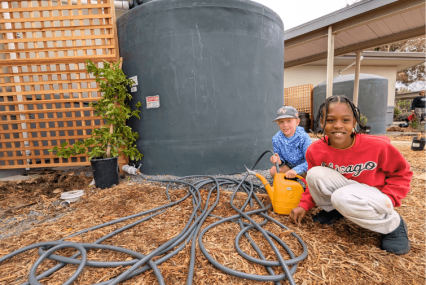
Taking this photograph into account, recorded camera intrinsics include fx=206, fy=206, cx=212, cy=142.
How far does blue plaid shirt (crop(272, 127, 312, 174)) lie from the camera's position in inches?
88.0

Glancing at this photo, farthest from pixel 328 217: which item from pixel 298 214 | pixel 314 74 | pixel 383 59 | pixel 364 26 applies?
pixel 383 59

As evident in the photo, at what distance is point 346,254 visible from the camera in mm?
1295

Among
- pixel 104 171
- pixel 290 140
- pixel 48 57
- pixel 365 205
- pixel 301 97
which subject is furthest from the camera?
pixel 301 97

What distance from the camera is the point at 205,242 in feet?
4.69

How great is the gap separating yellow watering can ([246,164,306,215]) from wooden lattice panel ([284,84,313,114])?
877 cm

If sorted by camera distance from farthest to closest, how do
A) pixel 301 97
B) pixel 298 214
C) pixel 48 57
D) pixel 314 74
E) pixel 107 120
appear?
pixel 314 74 < pixel 301 97 < pixel 48 57 < pixel 107 120 < pixel 298 214

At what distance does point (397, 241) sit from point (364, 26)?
6.74 m

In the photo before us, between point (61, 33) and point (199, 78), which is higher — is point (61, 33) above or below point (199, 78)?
above

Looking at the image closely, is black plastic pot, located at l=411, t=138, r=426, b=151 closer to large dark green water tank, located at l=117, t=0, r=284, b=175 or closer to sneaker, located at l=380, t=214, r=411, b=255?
large dark green water tank, located at l=117, t=0, r=284, b=175

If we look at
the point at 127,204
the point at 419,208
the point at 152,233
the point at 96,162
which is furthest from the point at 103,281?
the point at 419,208

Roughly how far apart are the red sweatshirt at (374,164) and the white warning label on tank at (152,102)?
7.33ft

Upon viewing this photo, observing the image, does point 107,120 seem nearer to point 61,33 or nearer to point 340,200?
point 61,33

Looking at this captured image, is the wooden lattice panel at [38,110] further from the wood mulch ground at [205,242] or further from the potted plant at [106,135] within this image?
the wood mulch ground at [205,242]

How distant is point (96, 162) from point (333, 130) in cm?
257
